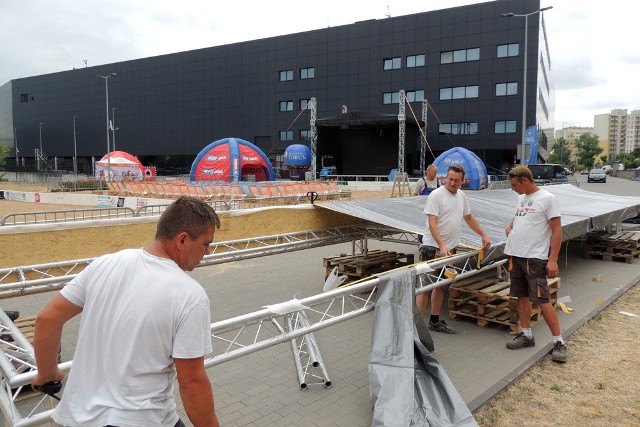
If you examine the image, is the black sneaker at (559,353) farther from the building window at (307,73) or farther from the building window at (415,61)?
the building window at (307,73)

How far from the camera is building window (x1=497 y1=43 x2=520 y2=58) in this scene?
43.8m

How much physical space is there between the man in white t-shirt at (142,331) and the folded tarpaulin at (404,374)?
7.68 feet

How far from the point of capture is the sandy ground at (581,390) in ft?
13.5

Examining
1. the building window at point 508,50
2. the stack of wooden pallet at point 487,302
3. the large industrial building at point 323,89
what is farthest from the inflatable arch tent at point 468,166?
the stack of wooden pallet at point 487,302

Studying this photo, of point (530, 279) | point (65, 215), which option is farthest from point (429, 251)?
point (65, 215)

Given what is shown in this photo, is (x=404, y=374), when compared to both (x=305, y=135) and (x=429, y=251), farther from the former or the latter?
(x=305, y=135)

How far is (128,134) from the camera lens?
71.4 m

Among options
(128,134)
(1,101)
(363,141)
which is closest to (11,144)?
(1,101)

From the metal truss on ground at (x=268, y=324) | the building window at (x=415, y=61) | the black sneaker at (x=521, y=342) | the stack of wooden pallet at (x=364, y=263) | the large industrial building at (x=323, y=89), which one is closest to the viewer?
the metal truss on ground at (x=268, y=324)

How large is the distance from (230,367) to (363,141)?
43849 millimetres

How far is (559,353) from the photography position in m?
5.28

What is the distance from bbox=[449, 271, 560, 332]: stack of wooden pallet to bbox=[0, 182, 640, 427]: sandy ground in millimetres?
763

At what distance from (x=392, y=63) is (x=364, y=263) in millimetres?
46509

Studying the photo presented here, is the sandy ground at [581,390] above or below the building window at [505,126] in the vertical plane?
below
